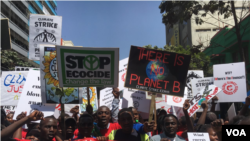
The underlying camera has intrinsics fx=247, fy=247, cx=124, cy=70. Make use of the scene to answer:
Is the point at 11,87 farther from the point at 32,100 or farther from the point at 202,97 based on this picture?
the point at 202,97

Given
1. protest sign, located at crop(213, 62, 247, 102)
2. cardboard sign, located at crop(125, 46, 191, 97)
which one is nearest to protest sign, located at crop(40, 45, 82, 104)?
cardboard sign, located at crop(125, 46, 191, 97)

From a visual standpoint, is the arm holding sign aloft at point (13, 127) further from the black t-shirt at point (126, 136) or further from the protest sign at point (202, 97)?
the protest sign at point (202, 97)

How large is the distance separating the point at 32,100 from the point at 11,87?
1.48 m

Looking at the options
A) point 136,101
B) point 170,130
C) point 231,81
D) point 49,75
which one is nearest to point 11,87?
point 49,75

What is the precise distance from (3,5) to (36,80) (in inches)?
1237

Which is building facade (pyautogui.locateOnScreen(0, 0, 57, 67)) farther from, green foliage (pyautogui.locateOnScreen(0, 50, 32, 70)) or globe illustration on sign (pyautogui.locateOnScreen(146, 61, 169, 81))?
globe illustration on sign (pyautogui.locateOnScreen(146, 61, 169, 81))

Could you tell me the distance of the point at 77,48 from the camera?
425 cm

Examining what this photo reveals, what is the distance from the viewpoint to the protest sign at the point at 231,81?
19.6 ft

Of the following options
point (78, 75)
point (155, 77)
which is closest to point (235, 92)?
point (155, 77)

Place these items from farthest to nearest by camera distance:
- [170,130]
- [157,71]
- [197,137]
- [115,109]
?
[115,109] → [157,71] → [170,130] → [197,137]

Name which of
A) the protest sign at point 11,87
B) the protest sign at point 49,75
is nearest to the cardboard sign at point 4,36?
the protest sign at point 49,75

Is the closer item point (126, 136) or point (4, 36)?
point (126, 136)

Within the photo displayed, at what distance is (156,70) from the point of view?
14.7ft

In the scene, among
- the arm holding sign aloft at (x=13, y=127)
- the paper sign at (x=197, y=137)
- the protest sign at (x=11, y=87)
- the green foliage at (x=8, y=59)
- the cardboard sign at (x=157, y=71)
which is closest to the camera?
the arm holding sign aloft at (x=13, y=127)
